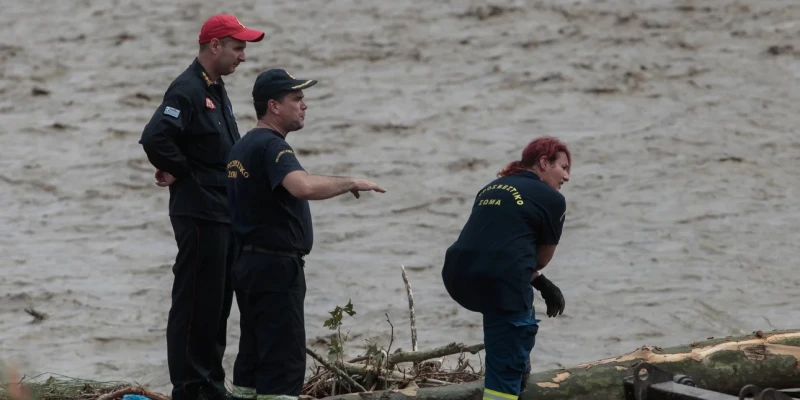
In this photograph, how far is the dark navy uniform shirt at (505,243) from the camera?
661cm

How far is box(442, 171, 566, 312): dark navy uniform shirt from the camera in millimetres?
6613

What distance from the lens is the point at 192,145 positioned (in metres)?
7.48

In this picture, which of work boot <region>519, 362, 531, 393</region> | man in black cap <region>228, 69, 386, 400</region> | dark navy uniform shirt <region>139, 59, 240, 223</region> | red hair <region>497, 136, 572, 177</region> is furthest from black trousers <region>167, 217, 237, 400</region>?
work boot <region>519, 362, 531, 393</region>

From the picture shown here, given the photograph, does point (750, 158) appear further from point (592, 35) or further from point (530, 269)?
point (530, 269)

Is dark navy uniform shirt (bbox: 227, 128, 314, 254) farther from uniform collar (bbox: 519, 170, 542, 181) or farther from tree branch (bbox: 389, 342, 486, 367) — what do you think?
uniform collar (bbox: 519, 170, 542, 181)

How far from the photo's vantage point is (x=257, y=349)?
6766 millimetres

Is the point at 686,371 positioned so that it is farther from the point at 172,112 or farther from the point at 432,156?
the point at 432,156

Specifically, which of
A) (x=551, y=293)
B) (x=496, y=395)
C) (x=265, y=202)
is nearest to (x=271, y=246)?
(x=265, y=202)

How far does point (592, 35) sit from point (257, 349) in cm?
1315

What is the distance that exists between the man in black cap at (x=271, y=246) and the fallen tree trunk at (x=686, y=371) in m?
0.35

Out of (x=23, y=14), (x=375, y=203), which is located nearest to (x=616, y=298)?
(x=375, y=203)

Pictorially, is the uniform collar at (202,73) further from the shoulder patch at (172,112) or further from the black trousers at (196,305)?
the black trousers at (196,305)

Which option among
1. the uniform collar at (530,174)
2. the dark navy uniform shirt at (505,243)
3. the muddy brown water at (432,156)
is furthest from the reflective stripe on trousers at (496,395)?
the muddy brown water at (432,156)

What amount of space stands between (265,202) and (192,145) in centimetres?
92
